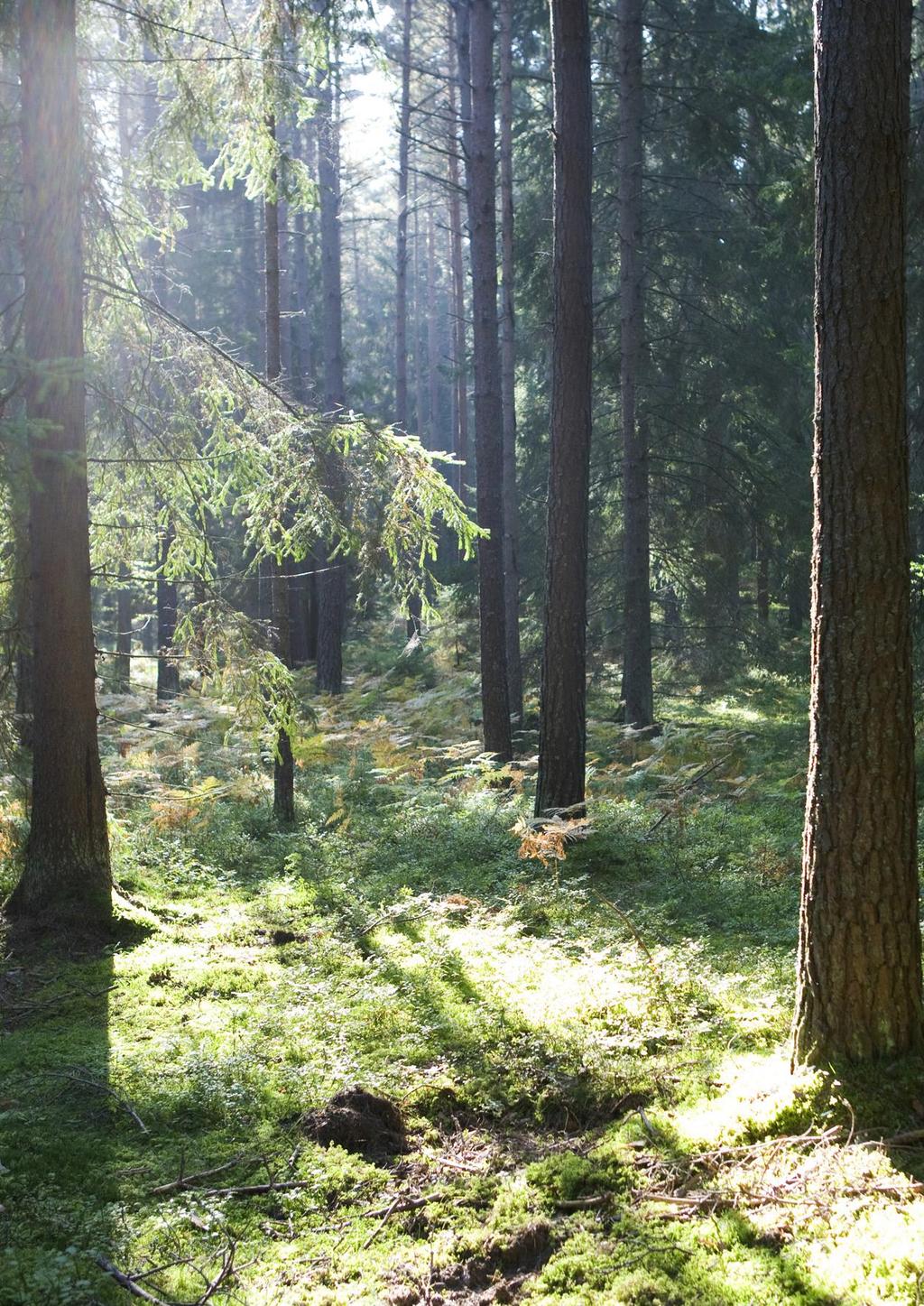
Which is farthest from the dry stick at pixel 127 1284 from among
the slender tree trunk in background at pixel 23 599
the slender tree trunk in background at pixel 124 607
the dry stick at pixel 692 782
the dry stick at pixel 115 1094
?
the slender tree trunk in background at pixel 124 607

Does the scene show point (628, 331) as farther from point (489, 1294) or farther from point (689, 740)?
point (489, 1294)

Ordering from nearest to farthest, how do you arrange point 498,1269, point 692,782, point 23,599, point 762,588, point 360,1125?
1. point 498,1269
2. point 360,1125
3. point 23,599
4. point 692,782
5. point 762,588

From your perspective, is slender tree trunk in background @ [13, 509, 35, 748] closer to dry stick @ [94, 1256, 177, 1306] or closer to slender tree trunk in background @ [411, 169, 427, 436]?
dry stick @ [94, 1256, 177, 1306]

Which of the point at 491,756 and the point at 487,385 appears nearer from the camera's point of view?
the point at 491,756

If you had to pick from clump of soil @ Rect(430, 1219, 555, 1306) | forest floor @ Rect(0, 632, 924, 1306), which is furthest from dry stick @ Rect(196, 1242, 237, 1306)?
clump of soil @ Rect(430, 1219, 555, 1306)

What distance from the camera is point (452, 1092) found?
477 cm

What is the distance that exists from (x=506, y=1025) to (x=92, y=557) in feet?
19.3

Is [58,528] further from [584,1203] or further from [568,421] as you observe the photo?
[584,1203]

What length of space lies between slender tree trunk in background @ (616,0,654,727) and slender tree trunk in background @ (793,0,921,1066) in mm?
10358

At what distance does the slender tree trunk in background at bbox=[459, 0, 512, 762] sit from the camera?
13.3 m

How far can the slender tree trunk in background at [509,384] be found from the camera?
1638cm

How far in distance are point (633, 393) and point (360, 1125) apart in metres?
11.8

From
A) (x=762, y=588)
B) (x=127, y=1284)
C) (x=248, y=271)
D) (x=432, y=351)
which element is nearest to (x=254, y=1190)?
(x=127, y=1284)

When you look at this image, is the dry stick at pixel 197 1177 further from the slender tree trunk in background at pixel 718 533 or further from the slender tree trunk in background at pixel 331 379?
the slender tree trunk in background at pixel 331 379
